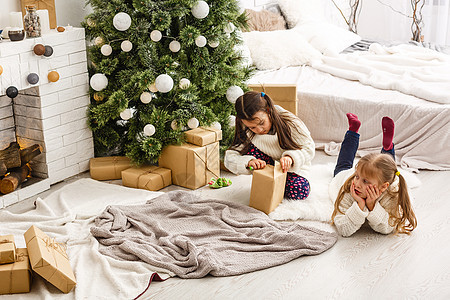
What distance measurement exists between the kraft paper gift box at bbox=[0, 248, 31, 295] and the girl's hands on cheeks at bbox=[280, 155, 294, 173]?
1.35 m

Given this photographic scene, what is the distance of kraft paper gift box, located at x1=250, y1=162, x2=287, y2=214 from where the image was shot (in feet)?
9.27

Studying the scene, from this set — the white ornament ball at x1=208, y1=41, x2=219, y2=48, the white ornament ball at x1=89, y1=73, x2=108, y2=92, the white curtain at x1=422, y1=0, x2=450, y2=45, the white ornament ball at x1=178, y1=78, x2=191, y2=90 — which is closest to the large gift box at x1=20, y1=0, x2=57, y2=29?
the white ornament ball at x1=89, y1=73, x2=108, y2=92

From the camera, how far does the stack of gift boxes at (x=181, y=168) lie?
3.17 metres

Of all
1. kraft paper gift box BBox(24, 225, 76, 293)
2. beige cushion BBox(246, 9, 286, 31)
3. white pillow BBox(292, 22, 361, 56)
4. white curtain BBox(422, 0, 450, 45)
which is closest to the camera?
kraft paper gift box BBox(24, 225, 76, 293)

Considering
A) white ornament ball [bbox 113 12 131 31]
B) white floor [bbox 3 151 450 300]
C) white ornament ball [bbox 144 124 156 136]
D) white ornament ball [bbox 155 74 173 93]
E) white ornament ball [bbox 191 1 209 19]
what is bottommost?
white floor [bbox 3 151 450 300]

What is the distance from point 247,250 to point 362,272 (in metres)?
0.51

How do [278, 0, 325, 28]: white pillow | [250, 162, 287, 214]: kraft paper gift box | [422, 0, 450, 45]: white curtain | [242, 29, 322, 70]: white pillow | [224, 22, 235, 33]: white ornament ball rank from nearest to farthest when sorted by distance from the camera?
[250, 162, 287, 214]: kraft paper gift box < [224, 22, 235, 33]: white ornament ball < [242, 29, 322, 70]: white pillow < [278, 0, 325, 28]: white pillow < [422, 0, 450, 45]: white curtain

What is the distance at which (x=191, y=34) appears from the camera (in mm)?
3152

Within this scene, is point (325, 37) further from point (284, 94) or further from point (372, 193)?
point (372, 193)

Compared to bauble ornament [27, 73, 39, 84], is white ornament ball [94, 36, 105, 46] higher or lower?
higher

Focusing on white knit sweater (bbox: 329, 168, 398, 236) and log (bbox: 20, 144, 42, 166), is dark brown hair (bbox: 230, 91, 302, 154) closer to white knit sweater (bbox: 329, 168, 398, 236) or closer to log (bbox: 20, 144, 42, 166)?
white knit sweater (bbox: 329, 168, 398, 236)

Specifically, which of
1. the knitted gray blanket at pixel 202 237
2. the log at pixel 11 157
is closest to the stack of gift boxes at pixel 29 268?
the knitted gray blanket at pixel 202 237

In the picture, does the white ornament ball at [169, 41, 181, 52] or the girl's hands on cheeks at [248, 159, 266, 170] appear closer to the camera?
the girl's hands on cheeks at [248, 159, 266, 170]

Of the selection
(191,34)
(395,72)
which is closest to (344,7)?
(395,72)
